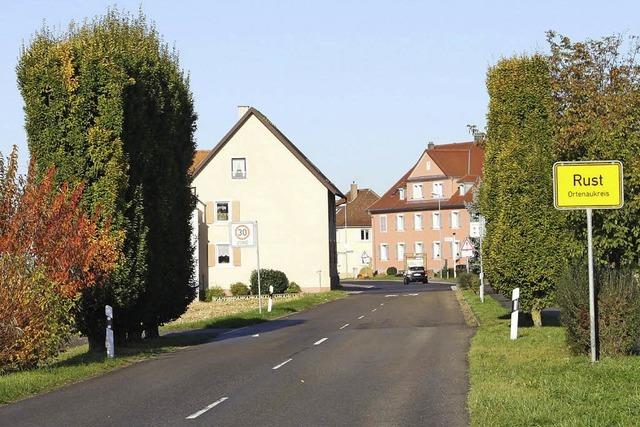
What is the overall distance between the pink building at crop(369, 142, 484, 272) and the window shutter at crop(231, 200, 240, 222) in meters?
35.1

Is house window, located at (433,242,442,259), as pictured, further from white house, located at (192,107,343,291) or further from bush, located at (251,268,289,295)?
bush, located at (251,268,289,295)

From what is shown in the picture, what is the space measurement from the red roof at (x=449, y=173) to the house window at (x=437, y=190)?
1.78 ft

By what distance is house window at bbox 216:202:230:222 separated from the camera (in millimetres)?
68938

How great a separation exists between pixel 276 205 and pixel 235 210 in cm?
291

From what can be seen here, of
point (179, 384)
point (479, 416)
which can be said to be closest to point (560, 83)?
point (179, 384)

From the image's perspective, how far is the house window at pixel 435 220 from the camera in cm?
10443

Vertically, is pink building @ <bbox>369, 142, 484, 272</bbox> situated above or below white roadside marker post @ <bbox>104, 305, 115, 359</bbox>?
above

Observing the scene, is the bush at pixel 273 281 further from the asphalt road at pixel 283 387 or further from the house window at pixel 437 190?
the house window at pixel 437 190

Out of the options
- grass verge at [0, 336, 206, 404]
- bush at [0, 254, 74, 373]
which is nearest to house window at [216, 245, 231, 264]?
grass verge at [0, 336, 206, 404]

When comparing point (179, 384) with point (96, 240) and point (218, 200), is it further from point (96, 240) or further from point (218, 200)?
point (218, 200)

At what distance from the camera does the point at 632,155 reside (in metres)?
21.0

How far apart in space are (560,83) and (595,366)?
13064 mm

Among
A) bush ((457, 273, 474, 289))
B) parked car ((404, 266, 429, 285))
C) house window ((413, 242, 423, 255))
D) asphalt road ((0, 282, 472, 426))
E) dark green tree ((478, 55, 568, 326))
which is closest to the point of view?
asphalt road ((0, 282, 472, 426))

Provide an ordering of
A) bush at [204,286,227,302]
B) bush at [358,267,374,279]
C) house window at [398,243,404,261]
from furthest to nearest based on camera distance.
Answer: bush at [358,267,374,279] < house window at [398,243,404,261] < bush at [204,286,227,302]
